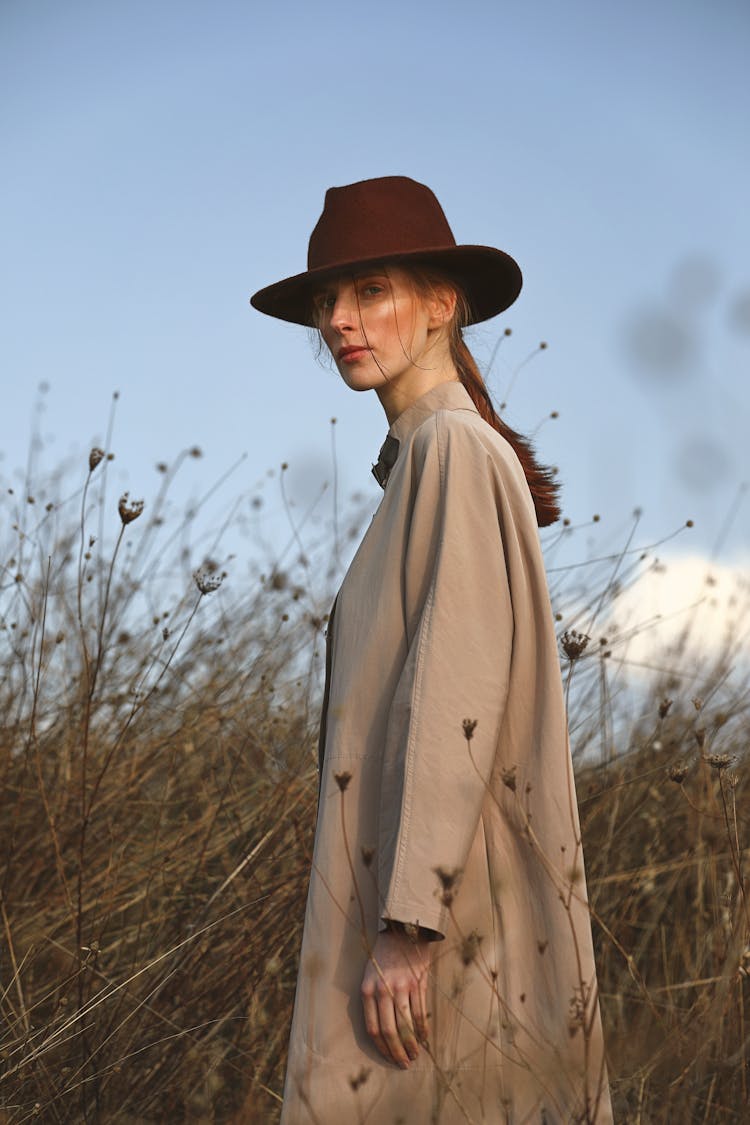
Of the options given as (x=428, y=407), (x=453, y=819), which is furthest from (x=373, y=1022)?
(x=428, y=407)

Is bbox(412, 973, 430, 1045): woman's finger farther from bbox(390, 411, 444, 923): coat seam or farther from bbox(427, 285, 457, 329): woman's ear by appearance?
bbox(427, 285, 457, 329): woman's ear

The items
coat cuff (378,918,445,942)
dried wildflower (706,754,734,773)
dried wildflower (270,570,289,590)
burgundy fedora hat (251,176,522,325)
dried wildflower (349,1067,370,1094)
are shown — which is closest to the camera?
dried wildflower (349,1067,370,1094)

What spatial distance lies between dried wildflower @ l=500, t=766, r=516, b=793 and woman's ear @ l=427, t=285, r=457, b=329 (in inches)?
33.7

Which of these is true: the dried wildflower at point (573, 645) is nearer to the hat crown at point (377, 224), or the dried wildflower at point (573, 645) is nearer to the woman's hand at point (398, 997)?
the woman's hand at point (398, 997)

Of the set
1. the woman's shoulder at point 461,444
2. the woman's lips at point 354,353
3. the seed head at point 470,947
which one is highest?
the woman's lips at point 354,353

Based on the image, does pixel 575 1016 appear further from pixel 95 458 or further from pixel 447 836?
pixel 95 458

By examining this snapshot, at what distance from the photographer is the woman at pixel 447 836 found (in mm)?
1572

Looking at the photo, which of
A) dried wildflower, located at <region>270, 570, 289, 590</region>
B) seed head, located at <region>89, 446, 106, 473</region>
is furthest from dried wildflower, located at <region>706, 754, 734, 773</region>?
dried wildflower, located at <region>270, 570, 289, 590</region>

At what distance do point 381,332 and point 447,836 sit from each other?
2.95 feet

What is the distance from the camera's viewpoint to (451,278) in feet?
7.34

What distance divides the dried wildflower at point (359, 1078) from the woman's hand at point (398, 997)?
0.04m

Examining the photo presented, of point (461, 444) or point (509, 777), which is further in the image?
point (461, 444)

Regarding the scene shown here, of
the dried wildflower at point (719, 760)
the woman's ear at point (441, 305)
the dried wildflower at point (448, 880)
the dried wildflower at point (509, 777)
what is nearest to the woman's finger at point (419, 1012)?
the dried wildflower at point (448, 880)

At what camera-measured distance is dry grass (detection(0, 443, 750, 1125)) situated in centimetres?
251
